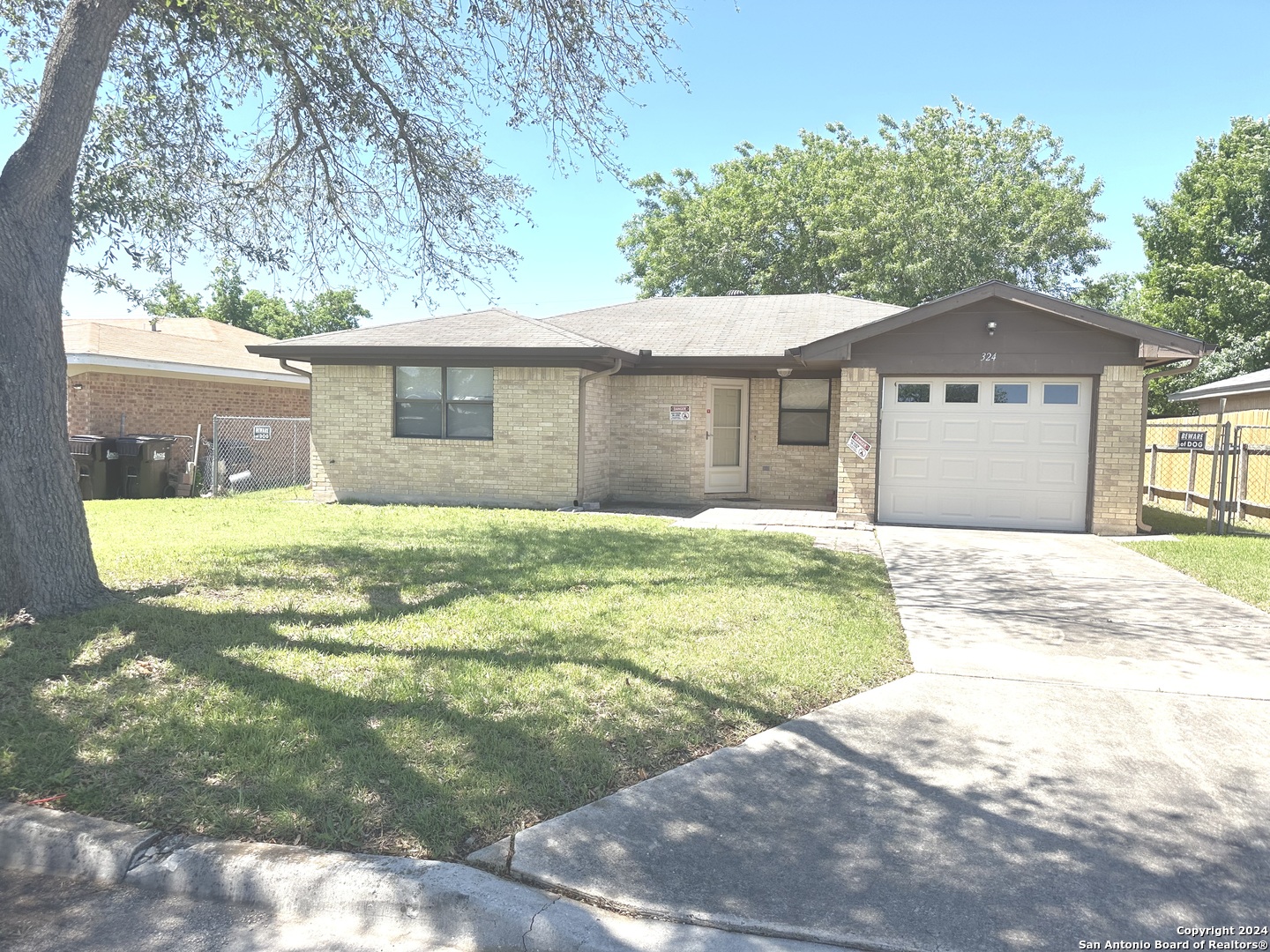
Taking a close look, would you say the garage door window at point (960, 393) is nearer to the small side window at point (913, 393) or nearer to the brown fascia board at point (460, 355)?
the small side window at point (913, 393)

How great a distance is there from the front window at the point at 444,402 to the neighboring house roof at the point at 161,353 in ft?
9.48

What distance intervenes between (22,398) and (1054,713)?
689 cm

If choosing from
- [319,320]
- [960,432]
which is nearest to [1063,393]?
[960,432]

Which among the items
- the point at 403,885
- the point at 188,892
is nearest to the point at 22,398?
the point at 188,892

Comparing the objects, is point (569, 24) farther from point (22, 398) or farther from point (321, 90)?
point (22, 398)

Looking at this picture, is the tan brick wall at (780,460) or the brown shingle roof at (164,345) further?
the brown shingle roof at (164,345)

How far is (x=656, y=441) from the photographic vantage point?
15.7m

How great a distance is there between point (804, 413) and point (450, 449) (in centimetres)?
A: 649

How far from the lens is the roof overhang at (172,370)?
53.2ft

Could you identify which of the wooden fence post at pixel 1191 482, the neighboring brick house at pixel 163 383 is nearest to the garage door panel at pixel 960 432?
the wooden fence post at pixel 1191 482

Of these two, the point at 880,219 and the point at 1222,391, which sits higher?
the point at 880,219

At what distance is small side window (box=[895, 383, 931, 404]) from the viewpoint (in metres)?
13.0

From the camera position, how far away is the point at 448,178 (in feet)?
32.7

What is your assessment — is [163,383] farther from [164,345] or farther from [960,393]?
[960,393]
